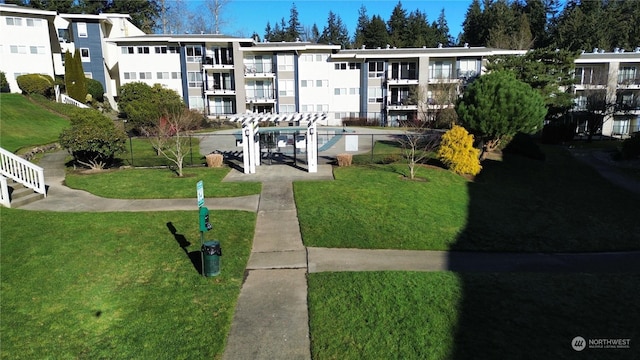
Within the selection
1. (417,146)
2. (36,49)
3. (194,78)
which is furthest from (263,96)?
(417,146)

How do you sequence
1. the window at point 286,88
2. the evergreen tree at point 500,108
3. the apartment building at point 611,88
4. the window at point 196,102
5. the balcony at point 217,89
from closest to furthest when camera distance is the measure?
the evergreen tree at point 500,108
the apartment building at point 611,88
the balcony at point 217,89
the window at point 196,102
the window at point 286,88

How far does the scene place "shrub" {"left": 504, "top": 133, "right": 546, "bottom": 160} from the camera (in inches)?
1181

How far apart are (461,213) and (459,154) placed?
21.9ft

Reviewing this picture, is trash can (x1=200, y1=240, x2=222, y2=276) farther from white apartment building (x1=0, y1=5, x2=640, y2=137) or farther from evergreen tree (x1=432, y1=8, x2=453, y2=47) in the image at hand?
evergreen tree (x1=432, y1=8, x2=453, y2=47)

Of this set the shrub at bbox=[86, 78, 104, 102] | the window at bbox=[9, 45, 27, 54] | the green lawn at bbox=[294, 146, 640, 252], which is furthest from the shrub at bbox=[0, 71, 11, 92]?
the green lawn at bbox=[294, 146, 640, 252]

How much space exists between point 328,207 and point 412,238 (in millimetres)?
3332

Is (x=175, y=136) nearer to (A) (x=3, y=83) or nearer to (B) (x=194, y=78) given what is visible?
(A) (x=3, y=83)

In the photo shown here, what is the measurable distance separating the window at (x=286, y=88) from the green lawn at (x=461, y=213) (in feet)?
102

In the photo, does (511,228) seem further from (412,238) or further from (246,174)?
(246,174)

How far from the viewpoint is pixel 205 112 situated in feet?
161

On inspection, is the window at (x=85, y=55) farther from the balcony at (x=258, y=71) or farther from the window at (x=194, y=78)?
the balcony at (x=258, y=71)

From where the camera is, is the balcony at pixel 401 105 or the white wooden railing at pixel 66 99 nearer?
the white wooden railing at pixel 66 99

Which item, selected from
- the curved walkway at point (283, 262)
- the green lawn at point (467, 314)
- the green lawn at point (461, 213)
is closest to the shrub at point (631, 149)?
the green lawn at point (461, 213)

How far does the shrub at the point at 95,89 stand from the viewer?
152 feet
